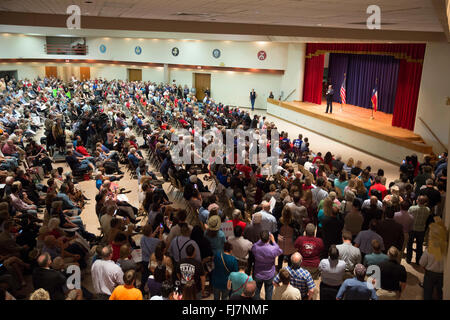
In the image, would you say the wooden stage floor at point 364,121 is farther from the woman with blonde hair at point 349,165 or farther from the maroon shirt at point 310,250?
the maroon shirt at point 310,250

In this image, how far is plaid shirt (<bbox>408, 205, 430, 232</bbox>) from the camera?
6397 millimetres

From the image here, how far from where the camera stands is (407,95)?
15.4 metres

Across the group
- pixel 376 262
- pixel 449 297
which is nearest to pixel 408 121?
pixel 376 262

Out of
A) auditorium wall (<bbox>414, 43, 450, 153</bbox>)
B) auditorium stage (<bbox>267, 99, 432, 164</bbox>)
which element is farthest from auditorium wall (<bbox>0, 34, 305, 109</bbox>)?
auditorium wall (<bbox>414, 43, 450, 153</bbox>)

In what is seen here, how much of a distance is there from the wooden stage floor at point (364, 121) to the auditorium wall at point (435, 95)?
1.36 feet

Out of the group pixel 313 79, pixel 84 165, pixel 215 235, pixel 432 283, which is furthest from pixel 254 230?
pixel 313 79

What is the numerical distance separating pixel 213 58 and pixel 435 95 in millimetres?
17627

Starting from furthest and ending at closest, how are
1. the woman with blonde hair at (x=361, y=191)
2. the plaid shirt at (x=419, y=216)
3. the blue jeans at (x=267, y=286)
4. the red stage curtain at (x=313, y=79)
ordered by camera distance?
1. the red stage curtain at (x=313, y=79)
2. the woman with blonde hair at (x=361, y=191)
3. the plaid shirt at (x=419, y=216)
4. the blue jeans at (x=267, y=286)

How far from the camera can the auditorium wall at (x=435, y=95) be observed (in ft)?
42.9

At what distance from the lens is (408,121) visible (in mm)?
15445

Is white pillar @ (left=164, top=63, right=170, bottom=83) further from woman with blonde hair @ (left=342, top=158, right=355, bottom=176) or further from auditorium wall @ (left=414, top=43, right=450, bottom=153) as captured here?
woman with blonde hair @ (left=342, top=158, right=355, bottom=176)

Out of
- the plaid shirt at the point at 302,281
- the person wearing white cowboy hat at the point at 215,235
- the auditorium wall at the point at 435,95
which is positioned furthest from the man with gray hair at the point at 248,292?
the auditorium wall at the point at 435,95

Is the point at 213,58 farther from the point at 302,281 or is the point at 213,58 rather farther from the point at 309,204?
the point at 302,281
